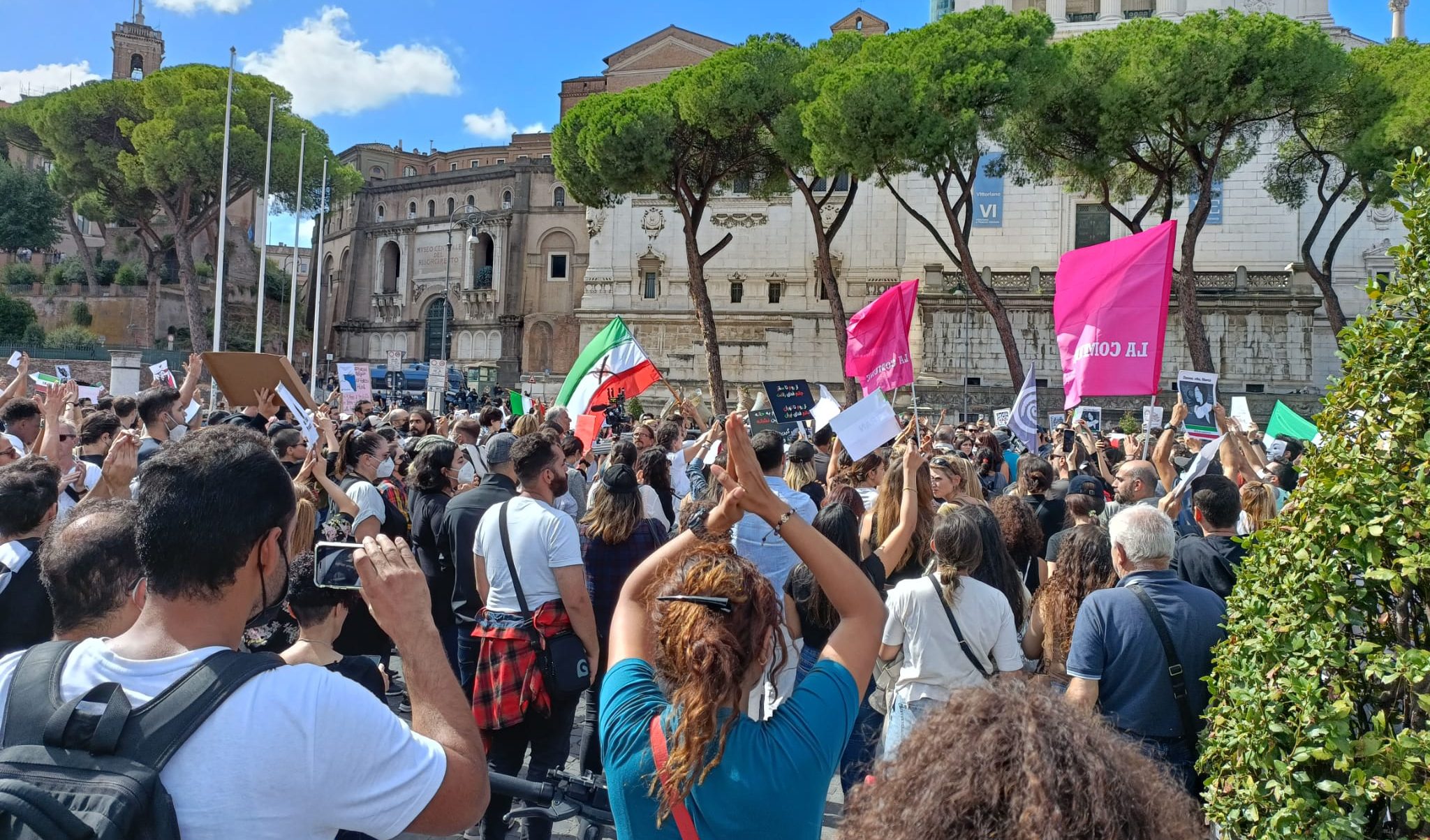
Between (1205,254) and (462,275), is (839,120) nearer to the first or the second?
(1205,254)

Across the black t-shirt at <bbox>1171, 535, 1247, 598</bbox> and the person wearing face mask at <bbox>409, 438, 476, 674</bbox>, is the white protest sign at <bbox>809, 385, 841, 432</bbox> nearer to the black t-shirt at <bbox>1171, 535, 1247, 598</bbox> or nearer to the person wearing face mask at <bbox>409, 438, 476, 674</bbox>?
the person wearing face mask at <bbox>409, 438, 476, 674</bbox>

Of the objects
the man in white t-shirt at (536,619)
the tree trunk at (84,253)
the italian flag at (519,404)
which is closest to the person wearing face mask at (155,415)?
the man in white t-shirt at (536,619)

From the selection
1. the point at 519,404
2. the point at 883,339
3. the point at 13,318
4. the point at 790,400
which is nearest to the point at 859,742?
the point at 790,400

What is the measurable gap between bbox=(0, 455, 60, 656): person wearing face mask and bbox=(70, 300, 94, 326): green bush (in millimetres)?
51789

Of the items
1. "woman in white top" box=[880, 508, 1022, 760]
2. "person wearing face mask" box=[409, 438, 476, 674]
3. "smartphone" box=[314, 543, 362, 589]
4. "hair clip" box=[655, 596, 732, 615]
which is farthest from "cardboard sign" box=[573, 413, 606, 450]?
"hair clip" box=[655, 596, 732, 615]

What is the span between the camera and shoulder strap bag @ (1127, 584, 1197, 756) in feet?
11.1

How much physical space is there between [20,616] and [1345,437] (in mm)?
3687

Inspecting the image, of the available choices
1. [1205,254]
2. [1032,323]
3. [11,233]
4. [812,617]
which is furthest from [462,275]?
[812,617]

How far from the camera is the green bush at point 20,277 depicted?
163 feet

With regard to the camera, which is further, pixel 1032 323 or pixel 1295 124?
pixel 1032 323

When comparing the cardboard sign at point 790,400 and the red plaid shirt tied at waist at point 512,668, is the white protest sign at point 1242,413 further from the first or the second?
the red plaid shirt tied at waist at point 512,668

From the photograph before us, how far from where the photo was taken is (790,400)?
10.5 metres

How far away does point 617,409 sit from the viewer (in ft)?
73.5

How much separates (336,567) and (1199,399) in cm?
788
